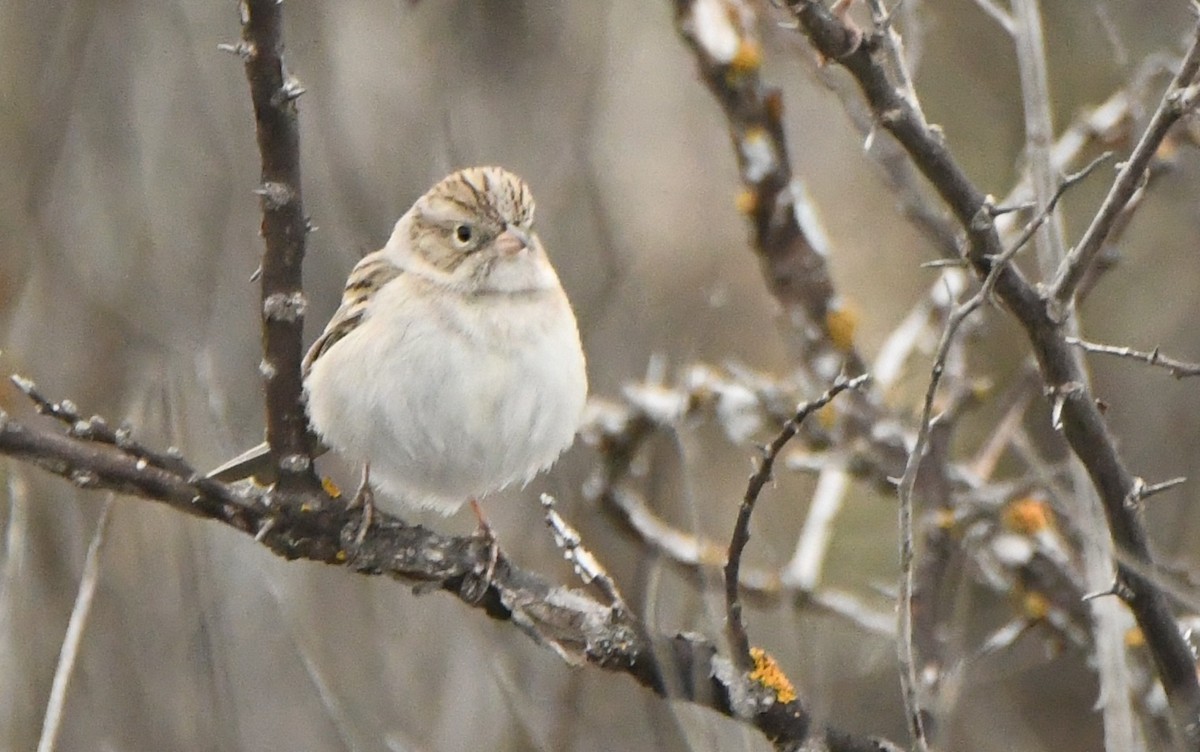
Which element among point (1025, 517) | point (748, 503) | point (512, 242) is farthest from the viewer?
point (1025, 517)

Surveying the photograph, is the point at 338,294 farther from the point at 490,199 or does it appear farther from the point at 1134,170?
the point at 1134,170

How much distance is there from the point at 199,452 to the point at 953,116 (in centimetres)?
493

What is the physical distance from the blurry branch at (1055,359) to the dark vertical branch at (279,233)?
926 mm

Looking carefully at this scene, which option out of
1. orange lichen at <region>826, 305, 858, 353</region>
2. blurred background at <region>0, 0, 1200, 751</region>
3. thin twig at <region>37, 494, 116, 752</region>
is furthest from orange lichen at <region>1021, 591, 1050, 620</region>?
thin twig at <region>37, 494, 116, 752</region>

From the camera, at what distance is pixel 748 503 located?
7.72ft

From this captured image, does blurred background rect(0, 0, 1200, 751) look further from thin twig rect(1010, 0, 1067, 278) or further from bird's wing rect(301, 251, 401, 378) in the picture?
thin twig rect(1010, 0, 1067, 278)

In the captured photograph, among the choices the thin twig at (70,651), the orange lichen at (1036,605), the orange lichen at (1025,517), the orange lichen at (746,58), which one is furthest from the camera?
the orange lichen at (746,58)

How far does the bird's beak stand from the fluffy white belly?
6.2 inches

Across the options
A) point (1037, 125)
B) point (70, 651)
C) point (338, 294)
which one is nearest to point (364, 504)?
point (70, 651)

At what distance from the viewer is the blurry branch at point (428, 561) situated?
246 cm

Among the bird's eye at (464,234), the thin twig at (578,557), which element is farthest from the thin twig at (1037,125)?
the bird's eye at (464,234)

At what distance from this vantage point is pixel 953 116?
811 cm

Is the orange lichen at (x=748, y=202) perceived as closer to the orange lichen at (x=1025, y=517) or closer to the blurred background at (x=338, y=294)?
the blurred background at (x=338, y=294)

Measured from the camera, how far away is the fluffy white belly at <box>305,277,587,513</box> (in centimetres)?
356
